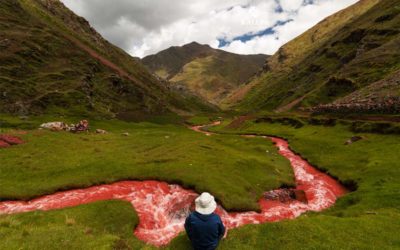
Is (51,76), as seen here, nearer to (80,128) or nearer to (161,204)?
(80,128)

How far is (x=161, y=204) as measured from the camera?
99.6ft

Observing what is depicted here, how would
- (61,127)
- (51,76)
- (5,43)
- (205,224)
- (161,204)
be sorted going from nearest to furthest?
(205,224)
(161,204)
(61,127)
(5,43)
(51,76)

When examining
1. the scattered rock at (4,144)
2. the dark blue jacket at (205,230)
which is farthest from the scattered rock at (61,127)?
the dark blue jacket at (205,230)

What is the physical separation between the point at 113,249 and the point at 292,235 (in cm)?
1193

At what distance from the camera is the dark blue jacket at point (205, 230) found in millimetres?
14641

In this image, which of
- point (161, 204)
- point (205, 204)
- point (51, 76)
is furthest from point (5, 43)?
point (205, 204)

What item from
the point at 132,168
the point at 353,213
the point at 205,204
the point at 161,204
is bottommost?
the point at 161,204

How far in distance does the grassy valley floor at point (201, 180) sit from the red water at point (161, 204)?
1.30m

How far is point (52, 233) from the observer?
18562mm

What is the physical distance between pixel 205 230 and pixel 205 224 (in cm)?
36

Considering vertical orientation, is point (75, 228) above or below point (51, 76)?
below

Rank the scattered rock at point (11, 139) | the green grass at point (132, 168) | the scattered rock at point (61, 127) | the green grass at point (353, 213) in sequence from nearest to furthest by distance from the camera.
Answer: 1. the green grass at point (353, 213)
2. the green grass at point (132, 168)
3. the scattered rock at point (11, 139)
4. the scattered rock at point (61, 127)

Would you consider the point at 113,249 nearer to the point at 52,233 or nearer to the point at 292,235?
the point at 52,233

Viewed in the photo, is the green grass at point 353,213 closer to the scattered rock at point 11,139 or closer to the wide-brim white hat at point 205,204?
the wide-brim white hat at point 205,204
